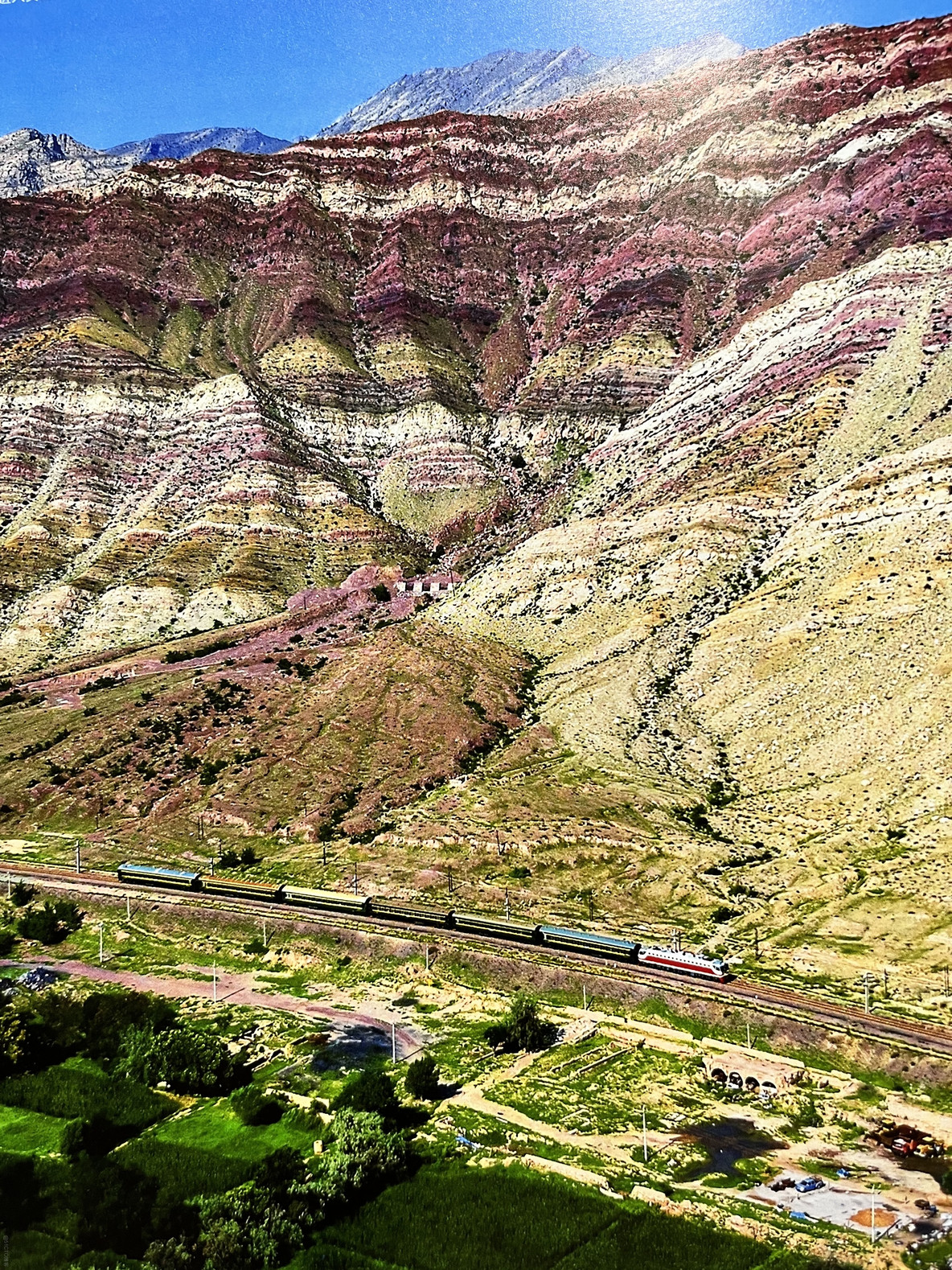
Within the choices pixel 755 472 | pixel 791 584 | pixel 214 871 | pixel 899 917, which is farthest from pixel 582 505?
pixel 899 917

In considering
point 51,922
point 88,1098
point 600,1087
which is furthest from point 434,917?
point 51,922

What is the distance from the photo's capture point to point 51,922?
59938mm

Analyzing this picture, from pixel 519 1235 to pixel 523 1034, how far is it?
12608 mm

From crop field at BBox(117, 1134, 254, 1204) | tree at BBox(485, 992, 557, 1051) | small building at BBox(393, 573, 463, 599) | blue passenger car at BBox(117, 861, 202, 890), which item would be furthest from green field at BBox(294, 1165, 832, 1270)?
small building at BBox(393, 573, 463, 599)

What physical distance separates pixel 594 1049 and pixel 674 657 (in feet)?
148

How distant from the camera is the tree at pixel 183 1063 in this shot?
133 feet

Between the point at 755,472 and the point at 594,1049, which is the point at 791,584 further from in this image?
the point at 594,1049

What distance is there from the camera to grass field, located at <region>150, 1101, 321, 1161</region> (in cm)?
3575

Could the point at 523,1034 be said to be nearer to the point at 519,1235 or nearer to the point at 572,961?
the point at 572,961

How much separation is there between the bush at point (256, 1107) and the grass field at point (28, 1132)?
252 inches

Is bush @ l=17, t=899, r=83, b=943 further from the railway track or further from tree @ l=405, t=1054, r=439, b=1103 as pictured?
tree @ l=405, t=1054, r=439, b=1103

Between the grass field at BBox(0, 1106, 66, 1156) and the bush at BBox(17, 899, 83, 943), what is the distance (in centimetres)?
2056

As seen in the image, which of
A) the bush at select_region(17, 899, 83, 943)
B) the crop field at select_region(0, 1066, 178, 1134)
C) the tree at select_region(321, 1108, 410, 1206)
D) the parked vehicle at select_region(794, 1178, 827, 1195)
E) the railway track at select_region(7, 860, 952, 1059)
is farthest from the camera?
the bush at select_region(17, 899, 83, 943)

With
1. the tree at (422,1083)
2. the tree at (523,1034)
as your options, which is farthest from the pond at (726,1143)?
the tree at (422,1083)
